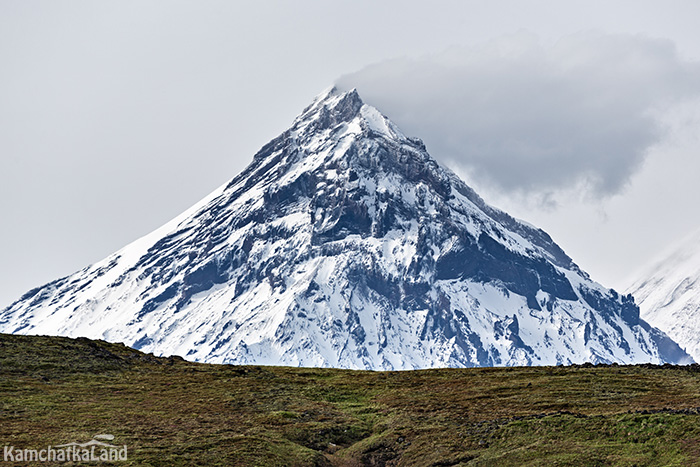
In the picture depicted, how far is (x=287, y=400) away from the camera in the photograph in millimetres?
90812

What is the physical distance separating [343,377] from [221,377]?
51.7 feet

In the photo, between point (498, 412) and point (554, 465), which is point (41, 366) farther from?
point (554, 465)

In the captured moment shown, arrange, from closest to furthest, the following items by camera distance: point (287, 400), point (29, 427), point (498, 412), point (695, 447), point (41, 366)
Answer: point (695, 447) < point (29, 427) < point (498, 412) < point (287, 400) < point (41, 366)

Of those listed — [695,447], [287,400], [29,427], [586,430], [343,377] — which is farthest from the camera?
[343,377]

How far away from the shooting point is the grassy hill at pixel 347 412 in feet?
218

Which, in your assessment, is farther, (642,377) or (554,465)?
(642,377)

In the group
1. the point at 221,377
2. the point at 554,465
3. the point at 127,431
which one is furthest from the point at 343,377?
the point at 554,465

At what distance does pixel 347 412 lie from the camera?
285 feet

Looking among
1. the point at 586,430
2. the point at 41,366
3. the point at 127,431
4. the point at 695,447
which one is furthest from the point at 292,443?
the point at 41,366

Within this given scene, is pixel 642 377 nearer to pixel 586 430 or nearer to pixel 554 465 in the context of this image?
pixel 586 430

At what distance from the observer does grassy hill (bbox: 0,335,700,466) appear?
6650 cm

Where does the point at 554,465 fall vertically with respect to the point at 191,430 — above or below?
below

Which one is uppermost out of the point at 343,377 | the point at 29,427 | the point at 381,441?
the point at 343,377

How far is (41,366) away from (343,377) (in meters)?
37.2
